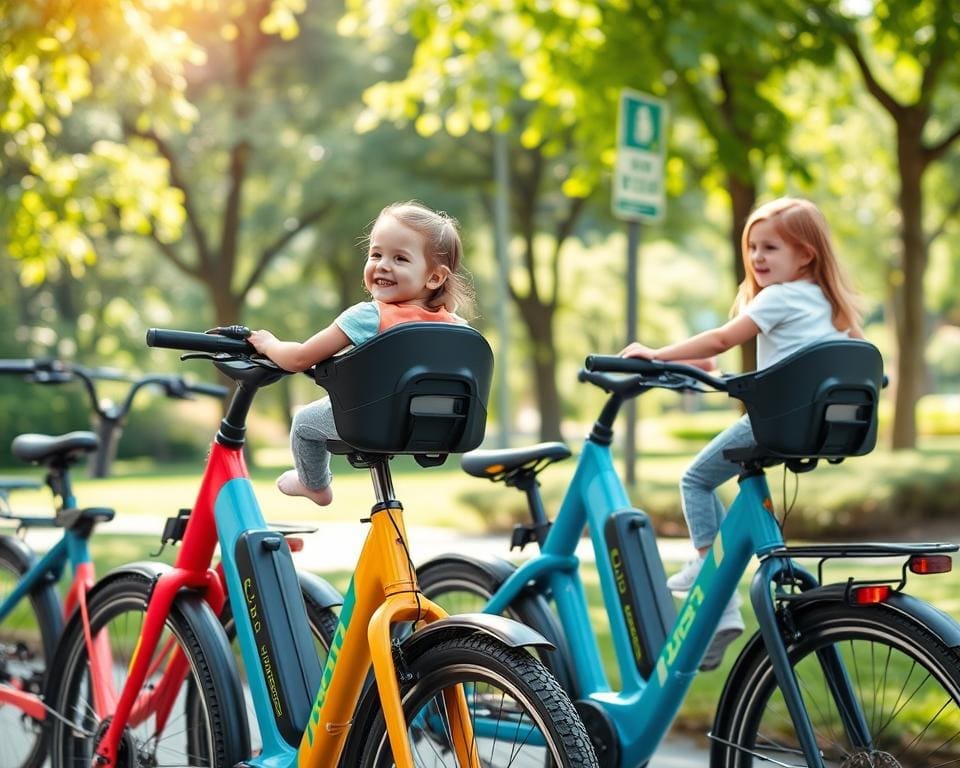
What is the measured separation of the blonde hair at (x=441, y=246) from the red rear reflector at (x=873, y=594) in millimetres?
1106

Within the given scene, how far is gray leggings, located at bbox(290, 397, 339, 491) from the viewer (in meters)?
3.31

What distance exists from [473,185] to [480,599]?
23605mm

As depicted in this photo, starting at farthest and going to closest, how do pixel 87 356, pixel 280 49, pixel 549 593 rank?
pixel 87 356 < pixel 280 49 < pixel 549 593

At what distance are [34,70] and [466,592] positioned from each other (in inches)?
285

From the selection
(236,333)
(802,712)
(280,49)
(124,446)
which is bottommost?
(124,446)

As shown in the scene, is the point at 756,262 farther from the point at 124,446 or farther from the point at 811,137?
the point at 124,446

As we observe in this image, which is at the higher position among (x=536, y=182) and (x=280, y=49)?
(x=280, y=49)

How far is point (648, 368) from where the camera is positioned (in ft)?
12.0

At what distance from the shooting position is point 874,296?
37.5m

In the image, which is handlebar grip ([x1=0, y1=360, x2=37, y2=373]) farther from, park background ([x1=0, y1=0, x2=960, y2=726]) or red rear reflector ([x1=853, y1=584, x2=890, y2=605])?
→ red rear reflector ([x1=853, y1=584, x2=890, y2=605])

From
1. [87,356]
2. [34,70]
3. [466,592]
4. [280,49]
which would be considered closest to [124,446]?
[87,356]

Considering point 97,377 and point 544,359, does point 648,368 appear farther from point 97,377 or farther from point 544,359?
point 544,359

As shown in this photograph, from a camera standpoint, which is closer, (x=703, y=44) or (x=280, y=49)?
(x=703, y=44)

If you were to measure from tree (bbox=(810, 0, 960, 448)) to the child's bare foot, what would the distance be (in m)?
9.44
